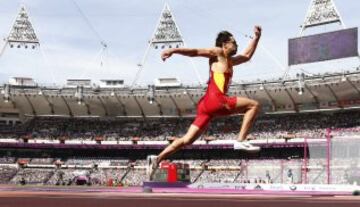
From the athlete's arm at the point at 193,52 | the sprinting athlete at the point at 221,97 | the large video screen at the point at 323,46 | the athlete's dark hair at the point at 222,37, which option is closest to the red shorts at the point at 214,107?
the sprinting athlete at the point at 221,97

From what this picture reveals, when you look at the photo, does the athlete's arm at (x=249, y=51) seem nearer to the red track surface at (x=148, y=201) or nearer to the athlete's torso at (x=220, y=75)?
the athlete's torso at (x=220, y=75)

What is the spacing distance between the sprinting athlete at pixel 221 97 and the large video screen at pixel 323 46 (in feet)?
157

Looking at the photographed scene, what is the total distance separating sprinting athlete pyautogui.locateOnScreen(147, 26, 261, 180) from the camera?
869 centimetres

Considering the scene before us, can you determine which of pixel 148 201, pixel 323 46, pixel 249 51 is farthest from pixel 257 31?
pixel 323 46

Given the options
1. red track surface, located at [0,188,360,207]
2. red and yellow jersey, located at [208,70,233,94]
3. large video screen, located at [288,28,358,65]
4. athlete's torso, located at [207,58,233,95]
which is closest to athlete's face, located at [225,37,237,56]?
athlete's torso, located at [207,58,233,95]

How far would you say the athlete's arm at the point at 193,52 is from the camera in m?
8.64

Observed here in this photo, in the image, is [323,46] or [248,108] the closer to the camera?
[248,108]

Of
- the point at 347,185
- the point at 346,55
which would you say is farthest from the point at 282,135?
the point at 347,185

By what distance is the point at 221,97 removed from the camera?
873 centimetres

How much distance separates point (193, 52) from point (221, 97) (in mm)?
839

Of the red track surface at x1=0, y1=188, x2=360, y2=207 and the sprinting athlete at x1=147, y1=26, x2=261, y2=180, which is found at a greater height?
the sprinting athlete at x1=147, y1=26, x2=261, y2=180

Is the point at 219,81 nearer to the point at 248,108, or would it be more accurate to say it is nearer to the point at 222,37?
the point at 248,108

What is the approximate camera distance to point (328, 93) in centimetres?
5728

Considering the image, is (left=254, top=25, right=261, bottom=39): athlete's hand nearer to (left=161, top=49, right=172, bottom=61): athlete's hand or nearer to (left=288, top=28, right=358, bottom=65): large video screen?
(left=161, top=49, right=172, bottom=61): athlete's hand
